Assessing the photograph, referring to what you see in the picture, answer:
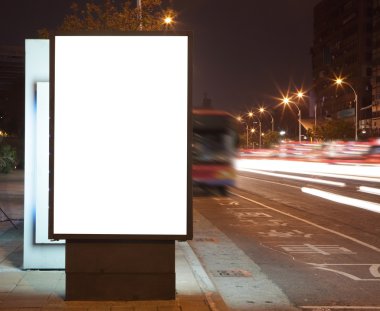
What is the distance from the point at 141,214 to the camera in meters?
6.18

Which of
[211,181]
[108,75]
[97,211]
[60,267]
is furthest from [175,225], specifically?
[211,181]

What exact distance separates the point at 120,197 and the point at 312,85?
13356cm

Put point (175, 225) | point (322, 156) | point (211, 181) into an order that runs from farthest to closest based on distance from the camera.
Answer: point (322, 156), point (211, 181), point (175, 225)

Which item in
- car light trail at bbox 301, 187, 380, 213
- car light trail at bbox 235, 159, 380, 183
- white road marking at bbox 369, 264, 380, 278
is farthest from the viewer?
car light trail at bbox 235, 159, 380, 183

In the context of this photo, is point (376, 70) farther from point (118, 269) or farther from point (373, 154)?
point (118, 269)

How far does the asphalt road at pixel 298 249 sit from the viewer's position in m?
7.61

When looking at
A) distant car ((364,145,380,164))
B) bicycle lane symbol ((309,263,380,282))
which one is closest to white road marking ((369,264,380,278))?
bicycle lane symbol ((309,263,380,282))

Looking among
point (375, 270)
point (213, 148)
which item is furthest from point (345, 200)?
point (375, 270)

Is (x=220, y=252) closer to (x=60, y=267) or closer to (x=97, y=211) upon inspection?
(x=60, y=267)

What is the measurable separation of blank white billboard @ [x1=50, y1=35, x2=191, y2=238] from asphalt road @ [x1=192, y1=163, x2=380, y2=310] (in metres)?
1.75

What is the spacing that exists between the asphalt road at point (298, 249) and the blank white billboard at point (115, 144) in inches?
69.1

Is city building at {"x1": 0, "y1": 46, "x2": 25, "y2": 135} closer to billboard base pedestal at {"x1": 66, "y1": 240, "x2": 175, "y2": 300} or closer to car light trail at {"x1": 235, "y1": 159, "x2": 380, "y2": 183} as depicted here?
car light trail at {"x1": 235, "y1": 159, "x2": 380, "y2": 183}

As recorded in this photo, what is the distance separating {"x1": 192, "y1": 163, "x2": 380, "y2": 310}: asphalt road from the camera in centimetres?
761

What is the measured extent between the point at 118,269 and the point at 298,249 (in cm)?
560
